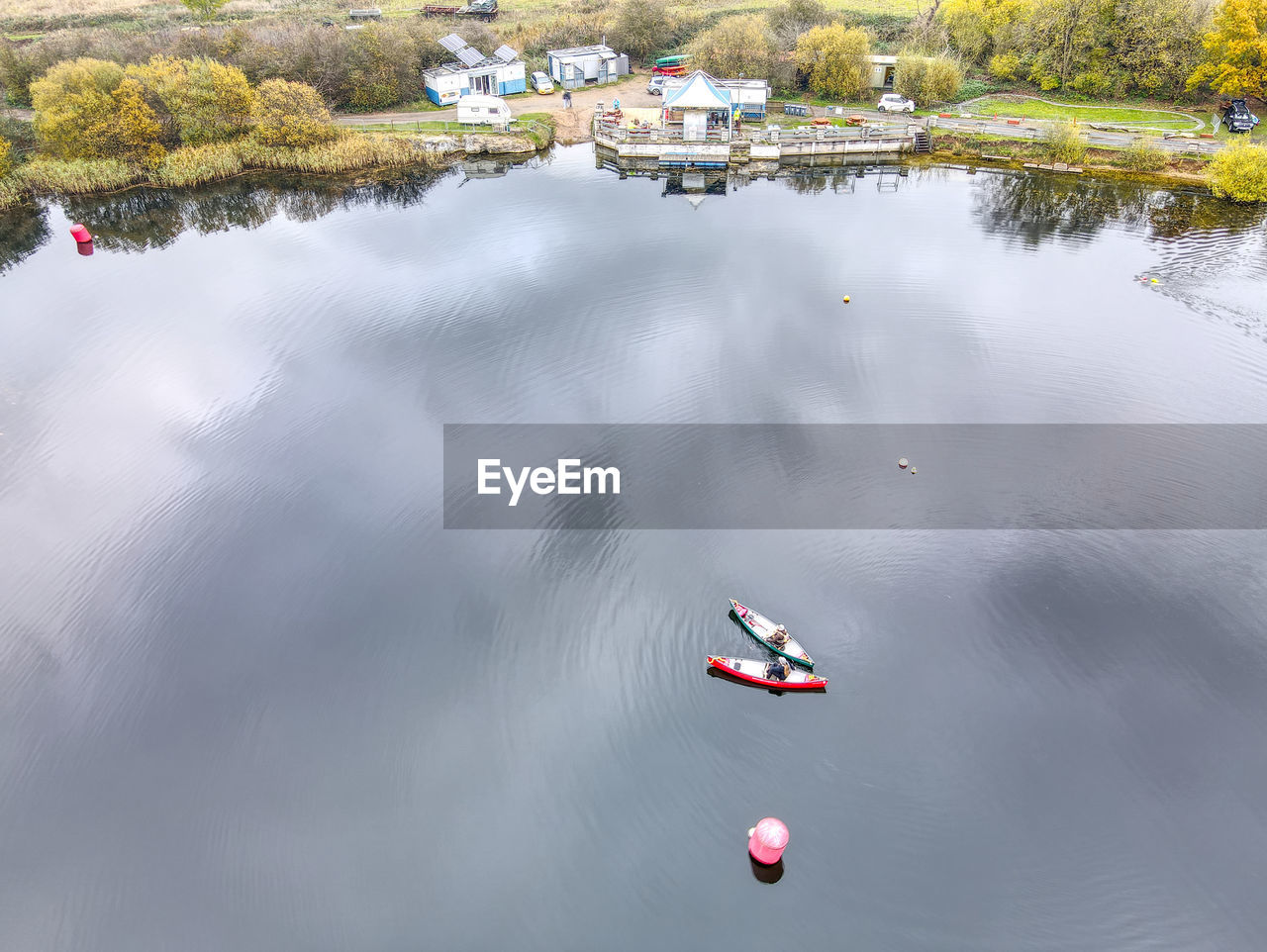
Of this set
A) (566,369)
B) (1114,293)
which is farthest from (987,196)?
(566,369)

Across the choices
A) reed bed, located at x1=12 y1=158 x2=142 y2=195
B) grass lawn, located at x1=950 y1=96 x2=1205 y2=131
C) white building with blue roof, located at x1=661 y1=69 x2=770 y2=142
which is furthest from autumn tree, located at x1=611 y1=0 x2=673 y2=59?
reed bed, located at x1=12 y1=158 x2=142 y2=195

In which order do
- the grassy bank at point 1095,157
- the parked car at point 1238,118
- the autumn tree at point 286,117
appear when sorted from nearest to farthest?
the grassy bank at point 1095,157 < the parked car at point 1238,118 < the autumn tree at point 286,117

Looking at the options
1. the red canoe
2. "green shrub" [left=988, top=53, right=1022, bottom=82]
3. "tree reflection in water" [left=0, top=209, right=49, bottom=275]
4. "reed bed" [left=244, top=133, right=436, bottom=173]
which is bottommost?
the red canoe

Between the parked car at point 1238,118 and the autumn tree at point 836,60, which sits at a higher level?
the autumn tree at point 836,60

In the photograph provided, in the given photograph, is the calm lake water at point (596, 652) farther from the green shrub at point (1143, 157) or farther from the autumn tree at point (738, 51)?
the autumn tree at point (738, 51)

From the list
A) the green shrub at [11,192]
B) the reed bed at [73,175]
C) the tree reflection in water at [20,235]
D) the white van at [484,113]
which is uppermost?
the white van at [484,113]

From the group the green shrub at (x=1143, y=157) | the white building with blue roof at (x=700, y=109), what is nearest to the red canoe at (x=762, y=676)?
the white building with blue roof at (x=700, y=109)

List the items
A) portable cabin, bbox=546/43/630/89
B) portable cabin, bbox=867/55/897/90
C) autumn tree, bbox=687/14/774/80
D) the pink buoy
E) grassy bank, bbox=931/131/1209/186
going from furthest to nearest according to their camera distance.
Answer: portable cabin, bbox=546/43/630/89 < autumn tree, bbox=687/14/774/80 < portable cabin, bbox=867/55/897/90 < grassy bank, bbox=931/131/1209/186 < the pink buoy

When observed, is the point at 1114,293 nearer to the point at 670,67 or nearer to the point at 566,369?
the point at 566,369

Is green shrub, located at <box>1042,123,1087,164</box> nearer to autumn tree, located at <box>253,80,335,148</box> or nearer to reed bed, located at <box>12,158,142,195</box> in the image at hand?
autumn tree, located at <box>253,80,335,148</box>
